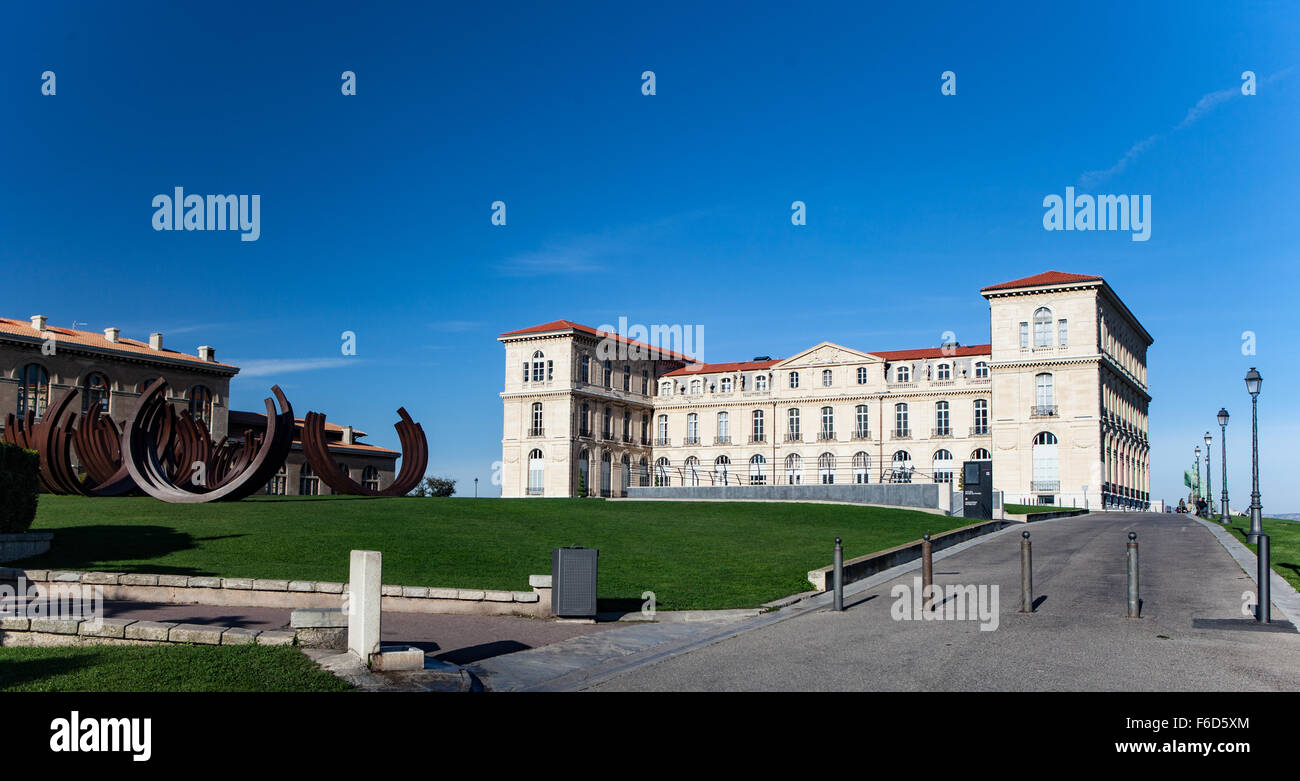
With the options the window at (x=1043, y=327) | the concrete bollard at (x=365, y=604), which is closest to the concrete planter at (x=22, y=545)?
the concrete bollard at (x=365, y=604)

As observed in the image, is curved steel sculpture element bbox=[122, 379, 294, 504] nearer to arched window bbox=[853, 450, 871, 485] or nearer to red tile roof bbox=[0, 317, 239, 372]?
red tile roof bbox=[0, 317, 239, 372]

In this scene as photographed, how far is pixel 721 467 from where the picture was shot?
86.1 m

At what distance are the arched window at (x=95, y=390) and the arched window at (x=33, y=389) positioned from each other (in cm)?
254

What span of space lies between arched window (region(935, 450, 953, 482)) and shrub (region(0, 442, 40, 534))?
65626 millimetres

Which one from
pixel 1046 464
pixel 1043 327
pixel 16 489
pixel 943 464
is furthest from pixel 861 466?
pixel 16 489

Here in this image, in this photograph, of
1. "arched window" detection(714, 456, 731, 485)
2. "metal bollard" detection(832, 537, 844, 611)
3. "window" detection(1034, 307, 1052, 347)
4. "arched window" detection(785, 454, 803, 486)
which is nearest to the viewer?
"metal bollard" detection(832, 537, 844, 611)

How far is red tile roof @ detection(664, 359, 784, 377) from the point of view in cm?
8669

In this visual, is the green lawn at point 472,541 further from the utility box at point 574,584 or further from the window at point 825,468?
the window at point 825,468

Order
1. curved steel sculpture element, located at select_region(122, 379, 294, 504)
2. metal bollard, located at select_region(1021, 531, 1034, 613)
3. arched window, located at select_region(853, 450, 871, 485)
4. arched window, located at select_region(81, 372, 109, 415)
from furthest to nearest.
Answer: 1. arched window, located at select_region(853, 450, 871, 485)
2. arched window, located at select_region(81, 372, 109, 415)
3. curved steel sculpture element, located at select_region(122, 379, 294, 504)
4. metal bollard, located at select_region(1021, 531, 1034, 613)

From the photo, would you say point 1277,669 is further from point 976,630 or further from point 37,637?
point 37,637

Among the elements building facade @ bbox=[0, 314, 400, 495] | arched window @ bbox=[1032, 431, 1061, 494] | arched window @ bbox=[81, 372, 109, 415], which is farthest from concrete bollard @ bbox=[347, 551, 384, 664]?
arched window @ bbox=[81, 372, 109, 415]

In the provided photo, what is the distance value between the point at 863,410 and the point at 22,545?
6875cm
